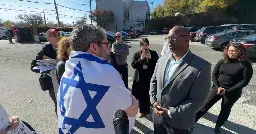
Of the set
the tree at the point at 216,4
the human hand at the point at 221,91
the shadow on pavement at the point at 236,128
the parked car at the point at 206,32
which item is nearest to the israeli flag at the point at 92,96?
the human hand at the point at 221,91

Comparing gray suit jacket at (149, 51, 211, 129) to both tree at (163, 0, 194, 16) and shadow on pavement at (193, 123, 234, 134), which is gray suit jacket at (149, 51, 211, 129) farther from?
tree at (163, 0, 194, 16)

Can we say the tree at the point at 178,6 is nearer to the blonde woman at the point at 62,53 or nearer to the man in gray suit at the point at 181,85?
the blonde woman at the point at 62,53

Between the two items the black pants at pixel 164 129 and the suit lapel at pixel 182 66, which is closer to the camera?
the suit lapel at pixel 182 66

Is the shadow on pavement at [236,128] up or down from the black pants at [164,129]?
down

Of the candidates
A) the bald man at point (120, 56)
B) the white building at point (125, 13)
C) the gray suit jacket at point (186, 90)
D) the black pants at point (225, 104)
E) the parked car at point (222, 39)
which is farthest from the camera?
the white building at point (125, 13)

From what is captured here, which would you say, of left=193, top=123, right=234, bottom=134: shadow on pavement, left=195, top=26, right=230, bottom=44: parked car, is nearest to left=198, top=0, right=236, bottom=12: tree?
left=195, top=26, right=230, bottom=44: parked car

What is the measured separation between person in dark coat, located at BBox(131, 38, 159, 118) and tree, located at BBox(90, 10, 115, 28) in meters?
43.8

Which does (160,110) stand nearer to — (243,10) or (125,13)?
(243,10)

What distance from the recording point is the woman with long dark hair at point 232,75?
3.99m

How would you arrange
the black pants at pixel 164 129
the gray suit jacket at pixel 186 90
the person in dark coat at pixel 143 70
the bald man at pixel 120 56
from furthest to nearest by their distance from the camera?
the bald man at pixel 120 56 < the person in dark coat at pixel 143 70 < the black pants at pixel 164 129 < the gray suit jacket at pixel 186 90

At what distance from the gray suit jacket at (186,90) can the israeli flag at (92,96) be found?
42.1 inches

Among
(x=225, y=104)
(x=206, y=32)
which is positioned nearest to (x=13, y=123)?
(x=225, y=104)

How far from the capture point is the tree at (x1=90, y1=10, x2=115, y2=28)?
160 ft

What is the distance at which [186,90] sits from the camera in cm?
264
